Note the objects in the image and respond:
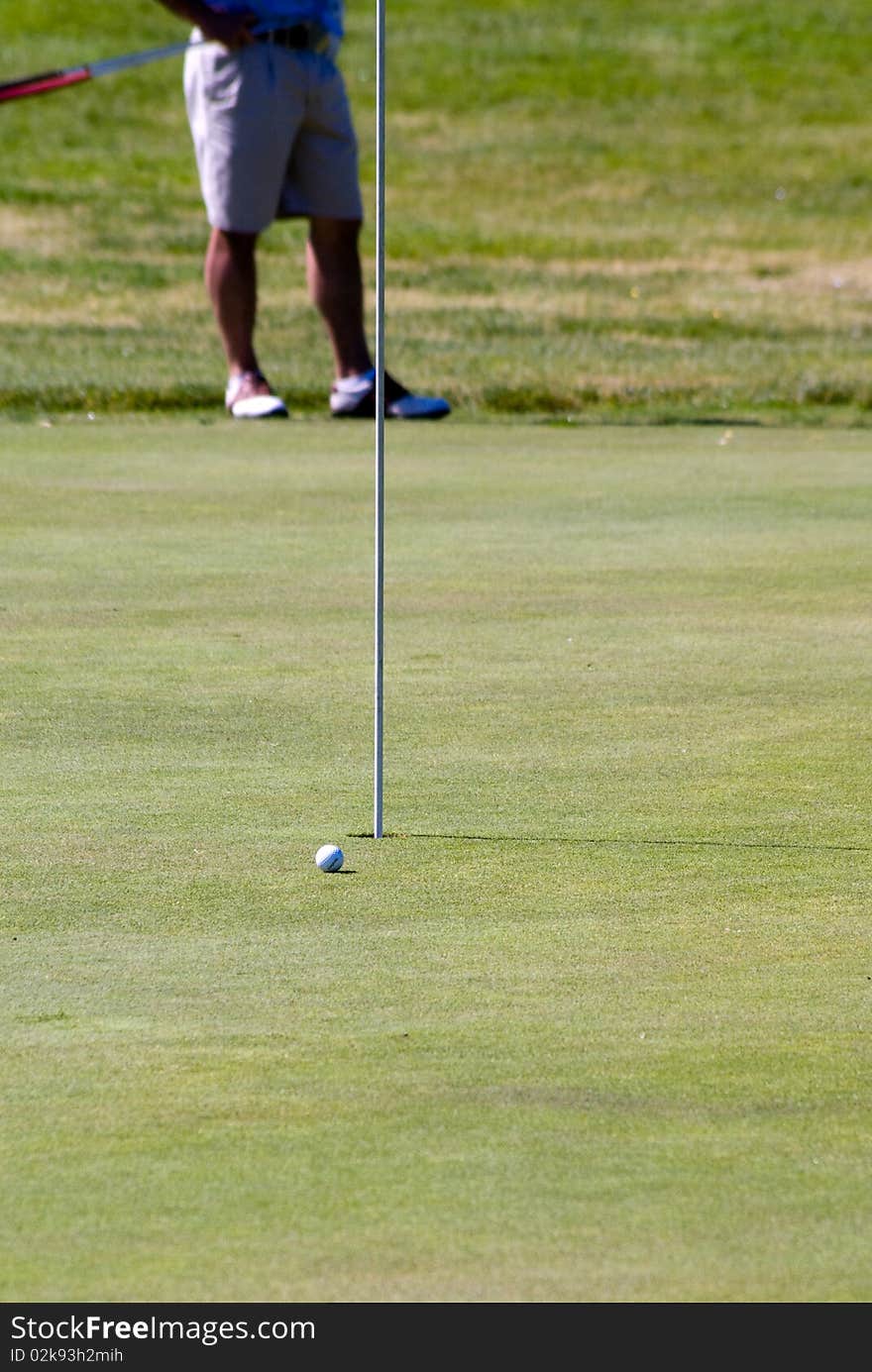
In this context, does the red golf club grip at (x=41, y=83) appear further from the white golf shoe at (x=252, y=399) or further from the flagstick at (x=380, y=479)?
the flagstick at (x=380, y=479)

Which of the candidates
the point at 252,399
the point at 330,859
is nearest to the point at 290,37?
the point at 252,399

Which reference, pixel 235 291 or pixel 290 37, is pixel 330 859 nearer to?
pixel 235 291

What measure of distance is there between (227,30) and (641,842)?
6094mm

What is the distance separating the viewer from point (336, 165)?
387 inches

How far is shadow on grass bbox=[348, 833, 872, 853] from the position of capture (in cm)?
402

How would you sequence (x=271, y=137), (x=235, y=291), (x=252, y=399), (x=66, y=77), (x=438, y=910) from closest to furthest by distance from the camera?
1. (x=438, y=910)
2. (x=66, y=77)
3. (x=252, y=399)
4. (x=235, y=291)
5. (x=271, y=137)

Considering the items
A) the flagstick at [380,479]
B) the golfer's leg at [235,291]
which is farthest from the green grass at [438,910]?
the golfer's leg at [235,291]

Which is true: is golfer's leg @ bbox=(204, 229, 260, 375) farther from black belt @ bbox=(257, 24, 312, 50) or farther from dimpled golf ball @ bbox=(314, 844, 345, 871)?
dimpled golf ball @ bbox=(314, 844, 345, 871)

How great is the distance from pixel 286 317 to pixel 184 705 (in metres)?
10.2

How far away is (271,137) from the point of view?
9.70 m

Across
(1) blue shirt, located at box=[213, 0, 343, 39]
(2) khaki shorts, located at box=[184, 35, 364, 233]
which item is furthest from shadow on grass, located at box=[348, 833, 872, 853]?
(1) blue shirt, located at box=[213, 0, 343, 39]

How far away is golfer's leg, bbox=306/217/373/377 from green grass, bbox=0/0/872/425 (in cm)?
48

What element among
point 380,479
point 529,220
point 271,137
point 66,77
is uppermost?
point 380,479
